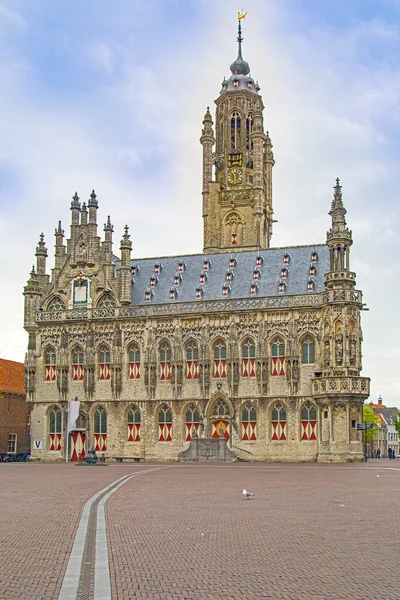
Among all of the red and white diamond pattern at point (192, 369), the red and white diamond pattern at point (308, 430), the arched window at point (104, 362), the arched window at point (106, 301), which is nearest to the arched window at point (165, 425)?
the red and white diamond pattern at point (192, 369)

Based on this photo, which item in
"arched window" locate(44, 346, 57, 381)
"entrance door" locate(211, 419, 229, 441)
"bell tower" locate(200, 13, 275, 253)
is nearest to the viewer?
"entrance door" locate(211, 419, 229, 441)

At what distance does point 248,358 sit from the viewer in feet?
185

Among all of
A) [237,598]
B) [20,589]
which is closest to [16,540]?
[20,589]

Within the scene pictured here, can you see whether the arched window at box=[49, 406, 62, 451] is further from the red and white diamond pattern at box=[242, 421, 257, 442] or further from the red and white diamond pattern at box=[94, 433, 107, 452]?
the red and white diamond pattern at box=[242, 421, 257, 442]

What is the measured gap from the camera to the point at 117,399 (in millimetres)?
59188

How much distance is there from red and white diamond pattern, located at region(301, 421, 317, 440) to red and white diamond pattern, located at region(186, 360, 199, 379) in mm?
8903

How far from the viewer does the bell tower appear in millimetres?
75688

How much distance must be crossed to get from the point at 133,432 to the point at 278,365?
1275 centimetres

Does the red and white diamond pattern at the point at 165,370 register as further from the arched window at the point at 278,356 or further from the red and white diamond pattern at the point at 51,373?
the red and white diamond pattern at the point at 51,373

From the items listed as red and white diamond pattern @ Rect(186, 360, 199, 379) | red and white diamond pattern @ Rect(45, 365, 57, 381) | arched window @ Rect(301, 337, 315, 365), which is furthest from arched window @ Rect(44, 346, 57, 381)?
arched window @ Rect(301, 337, 315, 365)

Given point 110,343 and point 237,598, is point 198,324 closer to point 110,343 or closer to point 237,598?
point 110,343

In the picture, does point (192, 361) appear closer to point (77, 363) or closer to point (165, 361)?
point (165, 361)

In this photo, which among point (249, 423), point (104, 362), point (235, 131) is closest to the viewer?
point (249, 423)

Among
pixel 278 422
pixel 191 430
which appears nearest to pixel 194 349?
pixel 191 430
